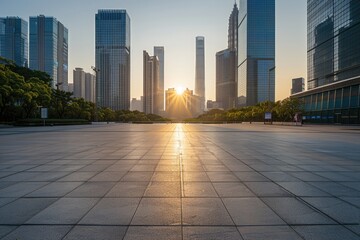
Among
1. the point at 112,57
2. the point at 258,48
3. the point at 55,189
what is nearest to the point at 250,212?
the point at 55,189

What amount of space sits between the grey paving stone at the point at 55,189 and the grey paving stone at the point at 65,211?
0.49m

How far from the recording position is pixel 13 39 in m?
125

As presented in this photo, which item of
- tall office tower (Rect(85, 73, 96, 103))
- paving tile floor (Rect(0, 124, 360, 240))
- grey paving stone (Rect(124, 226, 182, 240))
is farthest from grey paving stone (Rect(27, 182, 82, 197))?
tall office tower (Rect(85, 73, 96, 103))

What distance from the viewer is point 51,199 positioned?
16.9 ft

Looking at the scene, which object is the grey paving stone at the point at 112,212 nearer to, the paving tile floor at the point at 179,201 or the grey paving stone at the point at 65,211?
the paving tile floor at the point at 179,201

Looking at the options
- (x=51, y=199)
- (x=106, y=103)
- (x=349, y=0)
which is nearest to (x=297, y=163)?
(x=51, y=199)

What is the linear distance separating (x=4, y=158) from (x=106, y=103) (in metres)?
120

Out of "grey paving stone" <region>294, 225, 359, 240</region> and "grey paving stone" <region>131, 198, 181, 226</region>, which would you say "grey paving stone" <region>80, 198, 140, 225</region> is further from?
"grey paving stone" <region>294, 225, 359, 240</region>

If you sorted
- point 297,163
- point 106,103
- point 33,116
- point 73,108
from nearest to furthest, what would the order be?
point 297,163 < point 33,116 < point 73,108 < point 106,103

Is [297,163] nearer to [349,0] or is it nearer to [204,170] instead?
[204,170]

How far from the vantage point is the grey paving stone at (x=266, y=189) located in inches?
216

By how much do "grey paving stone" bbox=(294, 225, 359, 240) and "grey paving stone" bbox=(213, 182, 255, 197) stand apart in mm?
1621

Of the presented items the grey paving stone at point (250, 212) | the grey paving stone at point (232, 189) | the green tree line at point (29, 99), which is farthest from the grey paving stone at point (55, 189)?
the green tree line at point (29, 99)

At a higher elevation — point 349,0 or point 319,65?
point 349,0
